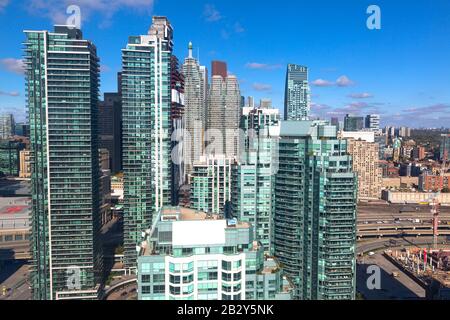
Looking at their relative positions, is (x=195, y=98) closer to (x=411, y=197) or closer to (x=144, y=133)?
(x=144, y=133)

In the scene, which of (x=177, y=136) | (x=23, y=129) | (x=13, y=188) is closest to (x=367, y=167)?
(x=177, y=136)

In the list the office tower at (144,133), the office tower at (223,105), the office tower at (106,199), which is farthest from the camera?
the office tower at (223,105)

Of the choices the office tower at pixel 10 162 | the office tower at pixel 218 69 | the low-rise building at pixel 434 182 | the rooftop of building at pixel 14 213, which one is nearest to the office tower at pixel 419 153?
the low-rise building at pixel 434 182

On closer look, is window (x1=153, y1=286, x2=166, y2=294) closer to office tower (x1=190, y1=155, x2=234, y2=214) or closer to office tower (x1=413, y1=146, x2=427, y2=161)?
office tower (x1=190, y1=155, x2=234, y2=214)

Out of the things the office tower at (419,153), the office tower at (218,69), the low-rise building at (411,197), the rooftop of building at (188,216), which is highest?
the office tower at (218,69)

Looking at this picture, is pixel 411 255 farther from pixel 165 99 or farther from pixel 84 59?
pixel 84 59

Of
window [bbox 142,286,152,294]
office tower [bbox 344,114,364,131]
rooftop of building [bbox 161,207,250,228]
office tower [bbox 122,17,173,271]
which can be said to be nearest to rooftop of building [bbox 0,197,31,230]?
office tower [bbox 122,17,173,271]

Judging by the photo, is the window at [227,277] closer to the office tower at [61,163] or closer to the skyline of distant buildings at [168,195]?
the skyline of distant buildings at [168,195]

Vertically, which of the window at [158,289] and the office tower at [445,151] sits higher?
the office tower at [445,151]
